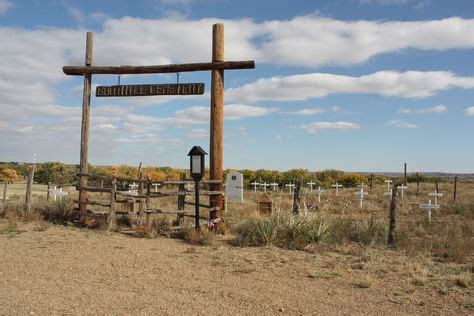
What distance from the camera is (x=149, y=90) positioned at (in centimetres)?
1305

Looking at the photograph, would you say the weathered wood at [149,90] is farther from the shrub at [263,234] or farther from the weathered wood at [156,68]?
the shrub at [263,234]

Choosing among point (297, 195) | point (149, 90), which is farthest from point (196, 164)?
point (149, 90)

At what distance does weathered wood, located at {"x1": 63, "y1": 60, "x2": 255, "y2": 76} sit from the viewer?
11.8 meters

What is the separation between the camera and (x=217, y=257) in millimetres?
8766

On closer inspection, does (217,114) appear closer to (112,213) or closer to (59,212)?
(112,213)

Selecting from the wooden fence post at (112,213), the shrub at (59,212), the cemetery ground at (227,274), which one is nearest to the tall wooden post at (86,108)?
the shrub at (59,212)

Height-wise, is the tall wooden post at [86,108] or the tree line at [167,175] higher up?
the tall wooden post at [86,108]

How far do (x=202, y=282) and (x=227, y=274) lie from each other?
0.66m

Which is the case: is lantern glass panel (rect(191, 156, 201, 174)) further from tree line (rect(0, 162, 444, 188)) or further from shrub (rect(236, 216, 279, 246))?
tree line (rect(0, 162, 444, 188))

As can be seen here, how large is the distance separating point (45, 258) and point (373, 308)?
19.5ft

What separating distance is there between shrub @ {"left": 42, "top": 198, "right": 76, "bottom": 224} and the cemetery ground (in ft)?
5.58

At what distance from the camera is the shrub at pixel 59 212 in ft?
44.2

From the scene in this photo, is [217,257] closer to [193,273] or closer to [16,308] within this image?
[193,273]

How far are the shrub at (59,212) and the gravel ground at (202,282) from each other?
3424 mm
